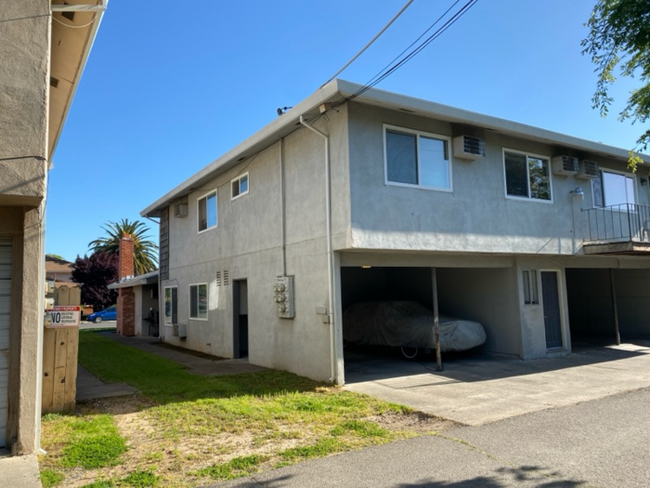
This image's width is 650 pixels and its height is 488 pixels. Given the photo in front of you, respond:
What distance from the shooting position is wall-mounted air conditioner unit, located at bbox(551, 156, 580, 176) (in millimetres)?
12280

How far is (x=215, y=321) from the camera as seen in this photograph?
14.4m

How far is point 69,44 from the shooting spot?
7.00 metres

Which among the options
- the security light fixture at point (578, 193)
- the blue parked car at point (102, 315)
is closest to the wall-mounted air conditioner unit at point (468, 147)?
the security light fixture at point (578, 193)

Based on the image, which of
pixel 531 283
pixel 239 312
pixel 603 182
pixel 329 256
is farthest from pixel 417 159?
pixel 603 182

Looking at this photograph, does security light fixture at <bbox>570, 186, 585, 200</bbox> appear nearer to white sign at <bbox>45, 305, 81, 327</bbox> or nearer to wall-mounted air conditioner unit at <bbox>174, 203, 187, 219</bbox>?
white sign at <bbox>45, 305, 81, 327</bbox>

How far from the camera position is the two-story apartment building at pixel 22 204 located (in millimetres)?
5102

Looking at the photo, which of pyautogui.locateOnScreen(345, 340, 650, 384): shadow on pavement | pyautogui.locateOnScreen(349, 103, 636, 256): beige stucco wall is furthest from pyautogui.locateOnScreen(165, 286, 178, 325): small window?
→ pyautogui.locateOnScreen(349, 103, 636, 256): beige stucco wall

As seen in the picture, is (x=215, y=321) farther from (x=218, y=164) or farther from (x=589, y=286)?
(x=589, y=286)

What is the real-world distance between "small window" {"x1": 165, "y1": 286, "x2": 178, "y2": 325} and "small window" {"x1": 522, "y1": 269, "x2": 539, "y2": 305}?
38.2 feet

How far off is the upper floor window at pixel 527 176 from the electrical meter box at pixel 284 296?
18.1ft

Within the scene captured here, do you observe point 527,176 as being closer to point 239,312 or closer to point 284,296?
A: point 284,296

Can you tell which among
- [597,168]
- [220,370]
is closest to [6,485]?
[220,370]

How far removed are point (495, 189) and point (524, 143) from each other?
5.74 ft

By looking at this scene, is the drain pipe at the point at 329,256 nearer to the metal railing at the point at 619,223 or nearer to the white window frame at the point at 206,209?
the white window frame at the point at 206,209
